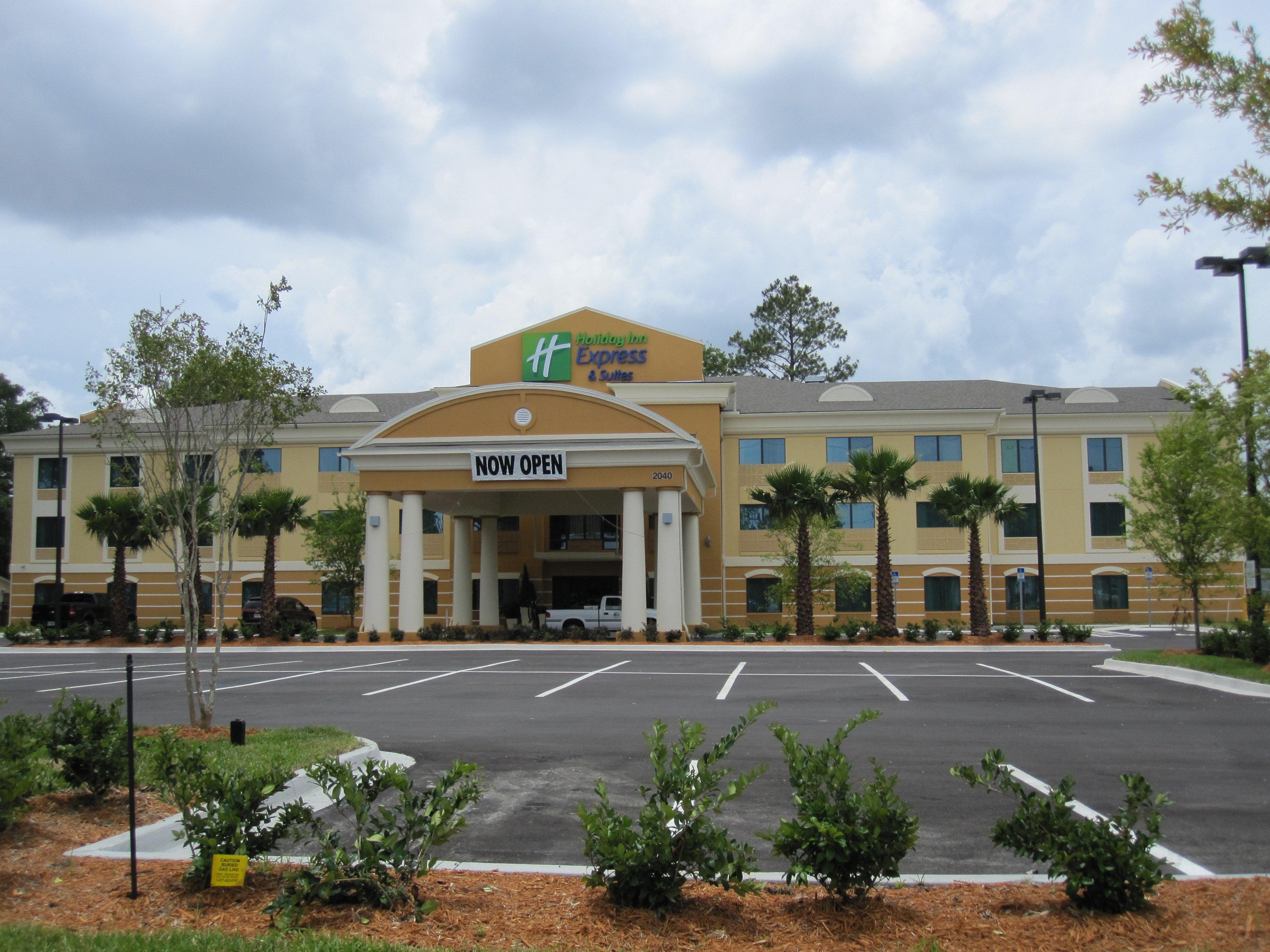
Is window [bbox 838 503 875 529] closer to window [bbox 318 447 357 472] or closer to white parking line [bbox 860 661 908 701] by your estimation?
white parking line [bbox 860 661 908 701]

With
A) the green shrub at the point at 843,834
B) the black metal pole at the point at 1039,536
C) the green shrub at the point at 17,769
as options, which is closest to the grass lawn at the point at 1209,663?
the black metal pole at the point at 1039,536

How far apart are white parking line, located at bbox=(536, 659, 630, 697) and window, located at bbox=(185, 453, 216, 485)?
6919mm

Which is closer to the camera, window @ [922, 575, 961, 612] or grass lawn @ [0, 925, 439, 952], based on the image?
grass lawn @ [0, 925, 439, 952]

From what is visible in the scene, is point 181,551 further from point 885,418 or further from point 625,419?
point 885,418

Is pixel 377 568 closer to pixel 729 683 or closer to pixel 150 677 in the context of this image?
pixel 150 677

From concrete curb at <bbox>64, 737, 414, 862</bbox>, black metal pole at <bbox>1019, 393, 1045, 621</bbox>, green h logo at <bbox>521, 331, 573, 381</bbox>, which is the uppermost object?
green h logo at <bbox>521, 331, 573, 381</bbox>

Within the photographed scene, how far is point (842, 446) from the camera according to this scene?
4275cm

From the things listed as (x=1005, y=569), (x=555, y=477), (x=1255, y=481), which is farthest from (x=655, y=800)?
(x=1005, y=569)

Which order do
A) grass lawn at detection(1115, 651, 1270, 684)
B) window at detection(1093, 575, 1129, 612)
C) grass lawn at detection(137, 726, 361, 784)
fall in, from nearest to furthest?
1. grass lawn at detection(137, 726, 361, 784)
2. grass lawn at detection(1115, 651, 1270, 684)
3. window at detection(1093, 575, 1129, 612)

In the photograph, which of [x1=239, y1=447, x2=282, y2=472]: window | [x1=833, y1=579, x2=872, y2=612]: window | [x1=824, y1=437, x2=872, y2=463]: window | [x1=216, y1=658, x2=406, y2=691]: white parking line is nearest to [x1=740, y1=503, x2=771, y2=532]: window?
[x1=824, y1=437, x2=872, y2=463]: window

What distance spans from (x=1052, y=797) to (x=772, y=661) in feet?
63.6

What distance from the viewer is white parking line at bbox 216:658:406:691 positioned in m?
18.6

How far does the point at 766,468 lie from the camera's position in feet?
139

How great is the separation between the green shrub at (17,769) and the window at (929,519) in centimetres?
3852
